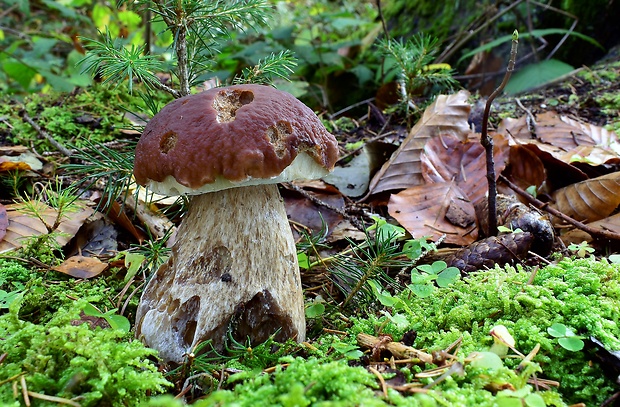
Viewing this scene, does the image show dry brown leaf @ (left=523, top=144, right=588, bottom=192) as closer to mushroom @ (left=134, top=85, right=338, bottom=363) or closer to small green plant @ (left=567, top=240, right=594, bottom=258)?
small green plant @ (left=567, top=240, right=594, bottom=258)

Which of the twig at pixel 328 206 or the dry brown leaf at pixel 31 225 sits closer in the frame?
the dry brown leaf at pixel 31 225

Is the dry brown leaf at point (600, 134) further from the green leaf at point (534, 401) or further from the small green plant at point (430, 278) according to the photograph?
the green leaf at point (534, 401)

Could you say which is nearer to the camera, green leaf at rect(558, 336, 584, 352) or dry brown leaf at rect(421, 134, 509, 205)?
green leaf at rect(558, 336, 584, 352)

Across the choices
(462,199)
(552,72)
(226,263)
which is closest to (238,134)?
(226,263)

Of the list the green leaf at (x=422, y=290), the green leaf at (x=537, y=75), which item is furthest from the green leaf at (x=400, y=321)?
the green leaf at (x=537, y=75)

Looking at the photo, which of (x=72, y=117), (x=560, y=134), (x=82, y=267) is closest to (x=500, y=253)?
(x=560, y=134)

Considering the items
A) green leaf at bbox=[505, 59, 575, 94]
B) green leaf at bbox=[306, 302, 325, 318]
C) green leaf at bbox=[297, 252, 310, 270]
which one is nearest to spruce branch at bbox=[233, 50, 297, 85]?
green leaf at bbox=[297, 252, 310, 270]
